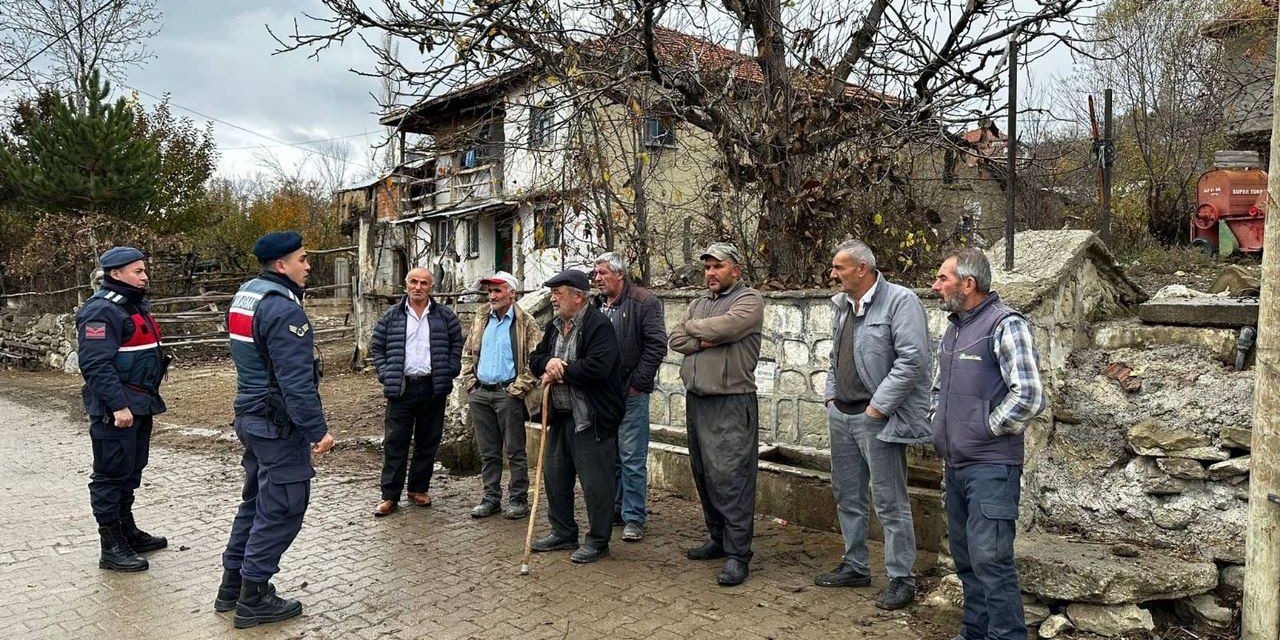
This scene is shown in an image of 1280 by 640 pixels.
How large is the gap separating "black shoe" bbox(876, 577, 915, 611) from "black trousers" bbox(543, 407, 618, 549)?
5.69 feet

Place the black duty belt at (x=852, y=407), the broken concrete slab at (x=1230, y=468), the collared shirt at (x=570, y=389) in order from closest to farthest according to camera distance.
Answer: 1. the broken concrete slab at (x=1230, y=468)
2. the black duty belt at (x=852, y=407)
3. the collared shirt at (x=570, y=389)

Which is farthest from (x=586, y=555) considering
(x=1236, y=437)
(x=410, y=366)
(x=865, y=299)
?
(x=1236, y=437)

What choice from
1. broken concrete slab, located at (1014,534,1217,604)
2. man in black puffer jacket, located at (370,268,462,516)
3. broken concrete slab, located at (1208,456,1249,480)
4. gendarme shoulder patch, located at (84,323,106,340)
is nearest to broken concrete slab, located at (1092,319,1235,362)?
broken concrete slab, located at (1208,456,1249,480)

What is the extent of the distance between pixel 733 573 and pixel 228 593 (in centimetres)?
274

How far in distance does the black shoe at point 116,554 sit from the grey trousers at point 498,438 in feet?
7.48

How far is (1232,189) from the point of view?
1112cm

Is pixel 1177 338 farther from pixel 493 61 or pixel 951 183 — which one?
pixel 493 61

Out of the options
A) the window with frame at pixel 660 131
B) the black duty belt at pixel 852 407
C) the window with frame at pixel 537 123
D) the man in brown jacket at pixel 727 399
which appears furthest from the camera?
the window with frame at pixel 660 131

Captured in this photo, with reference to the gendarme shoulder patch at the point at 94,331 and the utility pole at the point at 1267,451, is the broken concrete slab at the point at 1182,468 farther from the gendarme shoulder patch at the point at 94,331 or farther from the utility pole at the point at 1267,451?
the gendarme shoulder patch at the point at 94,331

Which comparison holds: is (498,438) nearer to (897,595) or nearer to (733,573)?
(733,573)

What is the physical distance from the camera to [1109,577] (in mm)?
3844

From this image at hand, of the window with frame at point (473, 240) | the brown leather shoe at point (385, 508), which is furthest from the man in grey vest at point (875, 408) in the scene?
the window with frame at point (473, 240)

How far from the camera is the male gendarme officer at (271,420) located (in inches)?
173

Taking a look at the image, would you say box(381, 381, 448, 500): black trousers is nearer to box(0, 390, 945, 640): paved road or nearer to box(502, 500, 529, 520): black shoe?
box(0, 390, 945, 640): paved road
